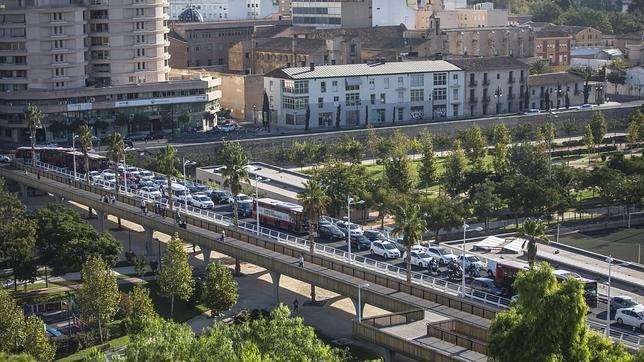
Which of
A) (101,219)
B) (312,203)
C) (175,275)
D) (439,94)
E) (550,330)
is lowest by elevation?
(101,219)

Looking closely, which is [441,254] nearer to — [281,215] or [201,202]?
[281,215]

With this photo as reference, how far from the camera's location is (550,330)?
4981cm

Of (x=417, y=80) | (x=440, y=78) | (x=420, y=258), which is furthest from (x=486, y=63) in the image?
(x=420, y=258)

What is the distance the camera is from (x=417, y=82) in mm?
142500

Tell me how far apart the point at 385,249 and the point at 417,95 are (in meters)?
66.6

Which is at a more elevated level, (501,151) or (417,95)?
(417,95)

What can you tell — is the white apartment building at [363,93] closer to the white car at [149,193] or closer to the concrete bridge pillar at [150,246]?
the white car at [149,193]

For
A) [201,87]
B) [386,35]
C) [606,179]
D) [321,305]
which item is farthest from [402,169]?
[386,35]

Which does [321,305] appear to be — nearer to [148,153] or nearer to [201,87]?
[148,153]

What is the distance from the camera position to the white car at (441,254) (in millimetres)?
76562

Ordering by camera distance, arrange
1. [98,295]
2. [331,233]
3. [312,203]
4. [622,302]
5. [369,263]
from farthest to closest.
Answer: [331,233]
[369,263]
[312,203]
[98,295]
[622,302]

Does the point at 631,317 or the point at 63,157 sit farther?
the point at 63,157

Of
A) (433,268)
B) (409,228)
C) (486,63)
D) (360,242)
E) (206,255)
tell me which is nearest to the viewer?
(409,228)

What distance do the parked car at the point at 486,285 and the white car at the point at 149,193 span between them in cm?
3349
